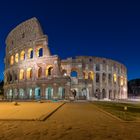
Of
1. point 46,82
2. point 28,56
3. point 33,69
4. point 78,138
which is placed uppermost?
point 28,56

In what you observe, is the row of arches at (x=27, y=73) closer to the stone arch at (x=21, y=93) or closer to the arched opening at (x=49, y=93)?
the stone arch at (x=21, y=93)

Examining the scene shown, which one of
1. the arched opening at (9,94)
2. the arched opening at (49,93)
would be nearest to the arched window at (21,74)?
the arched opening at (9,94)

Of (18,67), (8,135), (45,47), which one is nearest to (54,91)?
(45,47)

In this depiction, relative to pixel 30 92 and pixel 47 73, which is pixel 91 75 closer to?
pixel 47 73

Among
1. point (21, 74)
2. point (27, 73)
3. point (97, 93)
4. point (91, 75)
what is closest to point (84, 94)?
point (97, 93)

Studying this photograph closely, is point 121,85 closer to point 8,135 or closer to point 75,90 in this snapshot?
point 75,90

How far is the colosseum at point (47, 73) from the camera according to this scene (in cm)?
4753

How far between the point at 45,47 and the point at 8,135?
4253 centimetres

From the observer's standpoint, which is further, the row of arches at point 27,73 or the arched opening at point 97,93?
the arched opening at point 97,93

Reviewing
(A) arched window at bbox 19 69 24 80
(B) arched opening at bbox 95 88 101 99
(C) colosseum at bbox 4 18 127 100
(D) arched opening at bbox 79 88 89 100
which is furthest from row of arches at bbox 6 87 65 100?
(B) arched opening at bbox 95 88 101 99

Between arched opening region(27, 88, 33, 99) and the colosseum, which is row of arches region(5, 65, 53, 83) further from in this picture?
arched opening region(27, 88, 33, 99)

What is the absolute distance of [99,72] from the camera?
184 feet

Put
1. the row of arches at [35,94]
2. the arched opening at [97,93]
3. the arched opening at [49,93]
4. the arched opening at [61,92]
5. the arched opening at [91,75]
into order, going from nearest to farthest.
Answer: the arched opening at [61,92] → the row of arches at [35,94] → the arched opening at [49,93] → the arched opening at [97,93] → the arched opening at [91,75]

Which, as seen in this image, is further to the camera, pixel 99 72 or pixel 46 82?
pixel 99 72
